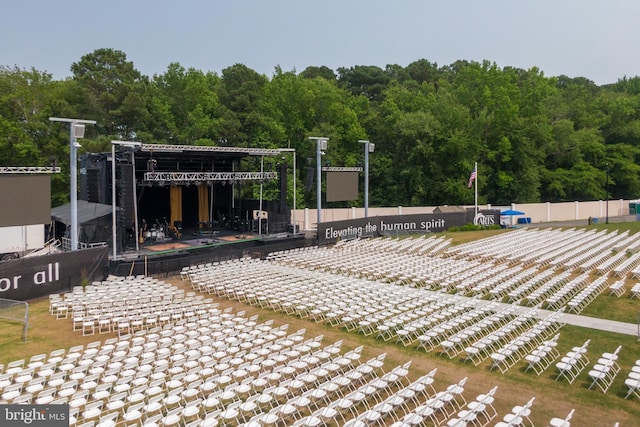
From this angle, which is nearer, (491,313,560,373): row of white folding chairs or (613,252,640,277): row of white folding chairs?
(491,313,560,373): row of white folding chairs

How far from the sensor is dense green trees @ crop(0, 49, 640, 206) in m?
43.4

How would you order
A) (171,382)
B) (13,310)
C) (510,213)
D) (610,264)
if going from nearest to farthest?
1. (171,382)
2. (13,310)
3. (610,264)
4. (510,213)

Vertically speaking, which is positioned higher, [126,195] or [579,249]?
[126,195]

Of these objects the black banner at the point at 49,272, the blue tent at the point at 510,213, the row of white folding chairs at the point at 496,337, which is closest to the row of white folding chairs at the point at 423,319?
the row of white folding chairs at the point at 496,337

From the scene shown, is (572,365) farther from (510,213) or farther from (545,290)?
(510,213)

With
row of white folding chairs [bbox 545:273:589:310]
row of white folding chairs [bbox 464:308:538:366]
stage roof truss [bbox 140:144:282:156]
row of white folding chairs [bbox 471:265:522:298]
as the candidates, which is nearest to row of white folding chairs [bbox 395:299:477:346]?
row of white folding chairs [bbox 464:308:538:366]

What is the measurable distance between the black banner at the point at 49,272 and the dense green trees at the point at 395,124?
23328 millimetres

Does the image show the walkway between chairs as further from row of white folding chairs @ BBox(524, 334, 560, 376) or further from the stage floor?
the stage floor

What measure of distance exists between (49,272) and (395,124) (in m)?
36.9

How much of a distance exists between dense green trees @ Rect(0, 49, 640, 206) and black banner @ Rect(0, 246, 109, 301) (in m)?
23.3

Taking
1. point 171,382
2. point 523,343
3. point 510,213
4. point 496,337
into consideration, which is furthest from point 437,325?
point 510,213

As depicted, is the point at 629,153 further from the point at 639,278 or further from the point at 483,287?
the point at 483,287

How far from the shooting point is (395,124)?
48.1m

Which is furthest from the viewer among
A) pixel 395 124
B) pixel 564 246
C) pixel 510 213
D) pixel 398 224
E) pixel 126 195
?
pixel 395 124
